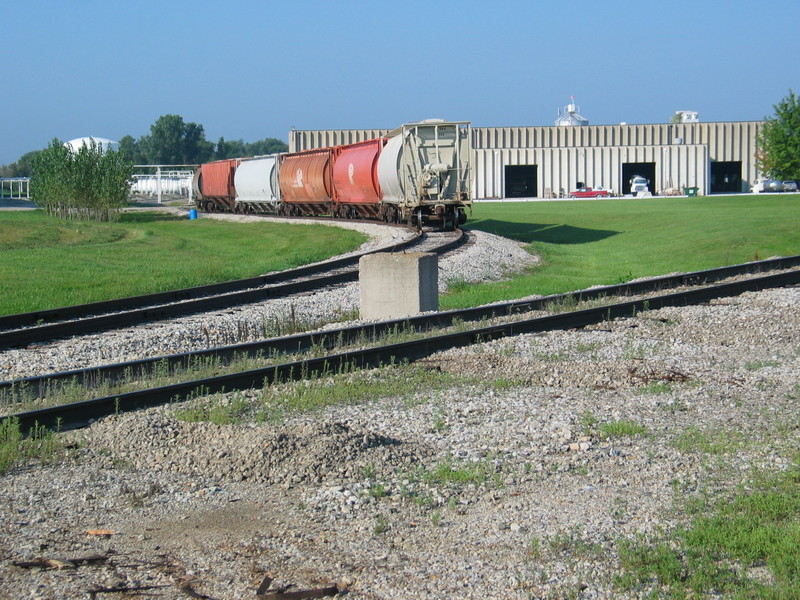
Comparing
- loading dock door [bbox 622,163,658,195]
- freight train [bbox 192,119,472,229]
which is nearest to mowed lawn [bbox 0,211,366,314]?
freight train [bbox 192,119,472,229]

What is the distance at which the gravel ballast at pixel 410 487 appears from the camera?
185 inches

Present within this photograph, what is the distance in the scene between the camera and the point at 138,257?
87.7 ft

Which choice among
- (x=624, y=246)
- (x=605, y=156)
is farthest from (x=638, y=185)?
(x=624, y=246)

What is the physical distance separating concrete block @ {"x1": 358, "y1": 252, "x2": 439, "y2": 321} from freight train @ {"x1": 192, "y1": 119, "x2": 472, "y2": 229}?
17093mm

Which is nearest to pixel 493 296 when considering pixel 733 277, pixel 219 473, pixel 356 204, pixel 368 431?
pixel 733 277

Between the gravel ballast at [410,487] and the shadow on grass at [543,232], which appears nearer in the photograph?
the gravel ballast at [410,487]

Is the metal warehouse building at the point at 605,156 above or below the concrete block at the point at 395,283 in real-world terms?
above

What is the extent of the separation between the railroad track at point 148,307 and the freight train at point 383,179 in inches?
421

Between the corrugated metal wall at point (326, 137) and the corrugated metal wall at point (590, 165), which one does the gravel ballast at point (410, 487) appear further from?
the corrugated metal wall at point (326, 137)

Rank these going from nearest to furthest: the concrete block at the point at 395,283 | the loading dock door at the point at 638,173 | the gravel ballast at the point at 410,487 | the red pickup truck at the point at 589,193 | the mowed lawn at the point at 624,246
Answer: the gravel ballast at the point at 410,487, the concrete block at the point at 395,283, the mowed lawn at the point at 624,246, the red pickup truck at the point at 589,193, the loading dock door at the point at 638,173

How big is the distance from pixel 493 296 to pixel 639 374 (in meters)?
7.51

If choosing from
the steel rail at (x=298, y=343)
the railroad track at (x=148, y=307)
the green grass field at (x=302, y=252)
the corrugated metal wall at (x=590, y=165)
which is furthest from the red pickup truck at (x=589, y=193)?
the steel rail at (x=298, y=343)

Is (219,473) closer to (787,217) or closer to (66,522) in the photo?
(66,522)

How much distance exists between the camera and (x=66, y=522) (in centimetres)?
544
